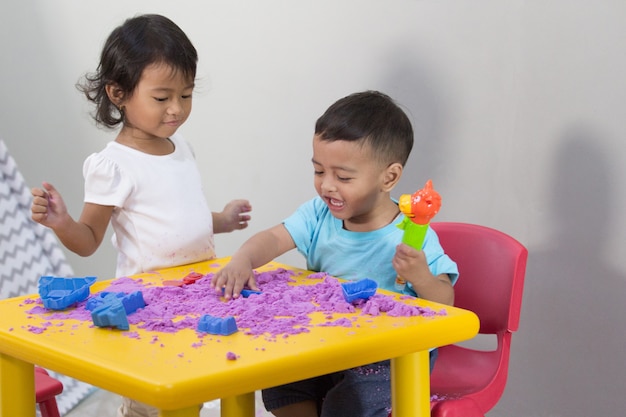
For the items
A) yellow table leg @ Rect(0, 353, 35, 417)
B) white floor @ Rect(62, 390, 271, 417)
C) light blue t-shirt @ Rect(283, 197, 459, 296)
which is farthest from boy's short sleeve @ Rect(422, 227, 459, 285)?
white floor @ Rect(62, 390, 271, 417)

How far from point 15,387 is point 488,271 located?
0.76 m

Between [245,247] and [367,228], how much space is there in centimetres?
20

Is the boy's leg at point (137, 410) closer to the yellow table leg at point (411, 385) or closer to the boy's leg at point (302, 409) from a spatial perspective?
the boy's leg at point (302, 409)

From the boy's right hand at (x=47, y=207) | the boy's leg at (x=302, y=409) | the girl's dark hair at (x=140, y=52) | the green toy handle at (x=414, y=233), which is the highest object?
the girl's dark hair at (x=140, y=52)

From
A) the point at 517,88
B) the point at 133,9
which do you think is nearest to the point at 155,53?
the point at 517,88

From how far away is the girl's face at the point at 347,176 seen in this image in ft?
4.17

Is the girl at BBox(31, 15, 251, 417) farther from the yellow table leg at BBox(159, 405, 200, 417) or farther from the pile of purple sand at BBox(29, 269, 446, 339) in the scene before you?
the yellow table leg at BBox(159, 405, 200, 417)

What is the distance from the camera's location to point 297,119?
207 centimetres

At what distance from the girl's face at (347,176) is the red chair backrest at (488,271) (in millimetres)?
220

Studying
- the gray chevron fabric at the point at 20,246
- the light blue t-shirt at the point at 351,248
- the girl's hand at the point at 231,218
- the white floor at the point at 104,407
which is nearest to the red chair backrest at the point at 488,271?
the light blue t-shirt at the point at 351,248

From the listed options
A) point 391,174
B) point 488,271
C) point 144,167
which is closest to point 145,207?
point 144,167

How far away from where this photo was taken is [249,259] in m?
1.25

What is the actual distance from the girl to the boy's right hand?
7 centimetres

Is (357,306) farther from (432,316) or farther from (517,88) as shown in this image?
(517,88)
